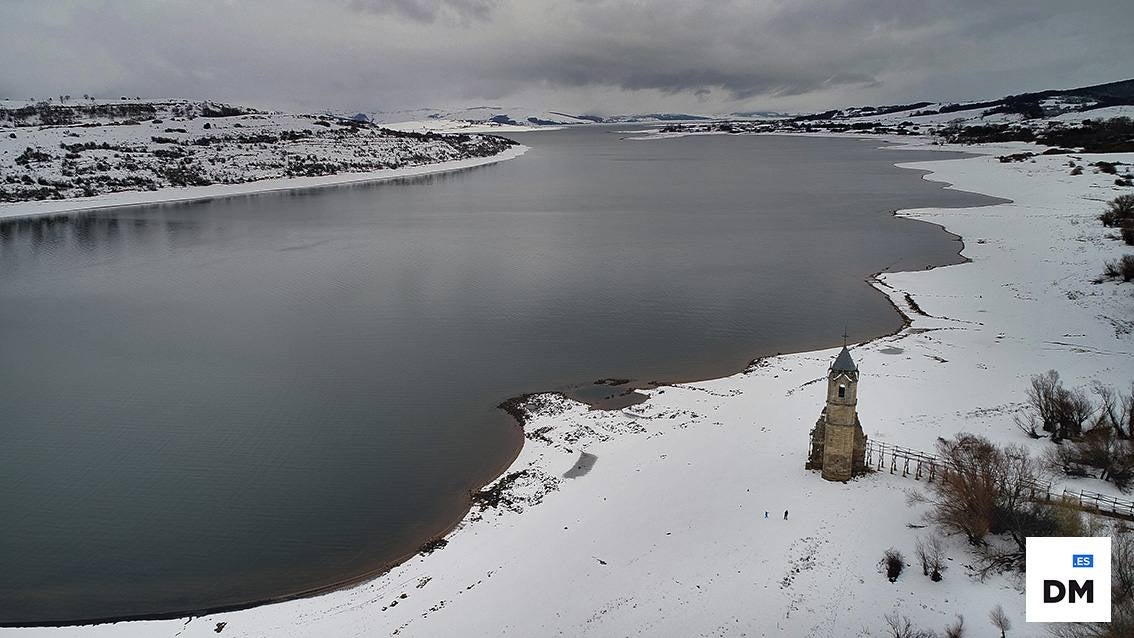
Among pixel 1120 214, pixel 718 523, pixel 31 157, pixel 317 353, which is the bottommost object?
pixel 718 523

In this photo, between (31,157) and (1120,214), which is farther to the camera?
(31,157)

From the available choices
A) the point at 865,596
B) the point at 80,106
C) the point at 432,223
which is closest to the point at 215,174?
the point at 432,223

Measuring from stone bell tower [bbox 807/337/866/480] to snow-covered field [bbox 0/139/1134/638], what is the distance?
369mm

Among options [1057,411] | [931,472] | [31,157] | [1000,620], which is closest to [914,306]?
[1057,411]

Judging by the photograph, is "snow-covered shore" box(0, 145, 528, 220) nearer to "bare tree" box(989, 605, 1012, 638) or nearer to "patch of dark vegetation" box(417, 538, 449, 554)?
"patch of dark vegetation" box(417, 538, 449, 554)

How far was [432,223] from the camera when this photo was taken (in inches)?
2135

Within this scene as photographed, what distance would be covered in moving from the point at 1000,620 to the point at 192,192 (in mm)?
80552

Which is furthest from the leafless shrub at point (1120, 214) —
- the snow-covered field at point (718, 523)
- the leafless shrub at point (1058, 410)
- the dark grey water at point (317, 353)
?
the leafless shrub at point (1058, 410)

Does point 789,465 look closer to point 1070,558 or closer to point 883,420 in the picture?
point 883,420

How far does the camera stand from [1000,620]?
10.2m

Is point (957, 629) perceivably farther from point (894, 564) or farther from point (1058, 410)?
point (1058, 410)

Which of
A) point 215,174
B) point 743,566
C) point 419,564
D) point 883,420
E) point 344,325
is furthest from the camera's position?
point 215,174

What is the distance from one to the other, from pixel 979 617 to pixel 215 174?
282ft

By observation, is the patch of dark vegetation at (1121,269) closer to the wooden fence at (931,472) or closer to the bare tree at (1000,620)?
the wooden fence at (931,472)
